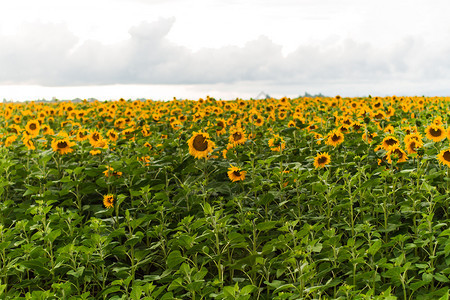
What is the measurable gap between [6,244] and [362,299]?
3.04 meters

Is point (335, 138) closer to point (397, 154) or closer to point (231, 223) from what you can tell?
point (397, 154)

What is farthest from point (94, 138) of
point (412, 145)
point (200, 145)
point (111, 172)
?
point (412, 145)

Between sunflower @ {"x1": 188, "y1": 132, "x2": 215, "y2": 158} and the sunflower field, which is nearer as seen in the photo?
the sunflower field

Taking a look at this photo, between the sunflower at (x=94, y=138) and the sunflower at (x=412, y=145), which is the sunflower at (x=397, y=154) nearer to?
the sunflower at (x=412, y=145)

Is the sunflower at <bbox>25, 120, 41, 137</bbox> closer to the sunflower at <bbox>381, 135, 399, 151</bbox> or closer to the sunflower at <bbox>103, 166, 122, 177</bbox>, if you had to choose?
the sunflower at <bbox>103, 166, 122, 177</bbox>

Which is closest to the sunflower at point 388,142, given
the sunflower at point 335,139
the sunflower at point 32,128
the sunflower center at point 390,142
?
the sunflower center at point 390,142

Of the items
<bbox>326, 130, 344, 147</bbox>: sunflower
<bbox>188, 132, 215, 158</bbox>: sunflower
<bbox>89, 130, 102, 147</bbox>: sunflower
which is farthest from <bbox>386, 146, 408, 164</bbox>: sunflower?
<bbox>89, 130, 102, 147</bbox>: sunflower

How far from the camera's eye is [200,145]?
5699mm

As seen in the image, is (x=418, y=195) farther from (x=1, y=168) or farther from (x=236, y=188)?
(x=1, y=168)

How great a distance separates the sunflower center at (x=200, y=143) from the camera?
569 centimetres

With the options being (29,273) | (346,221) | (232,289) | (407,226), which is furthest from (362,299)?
(29,273)

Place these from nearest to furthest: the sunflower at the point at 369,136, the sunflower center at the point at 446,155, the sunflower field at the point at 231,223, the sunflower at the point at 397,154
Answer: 1. the sunflower field at the point at 231,223
2. the sunflower center at the point at 446,155
3. the sunflower at the point at 397,154
4. the sunflower at the point at 369,136

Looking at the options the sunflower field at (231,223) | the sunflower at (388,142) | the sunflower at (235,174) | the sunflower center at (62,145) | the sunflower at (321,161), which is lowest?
the sunflower field at (231,223)

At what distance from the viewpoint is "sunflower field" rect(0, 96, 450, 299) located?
3971 mm
